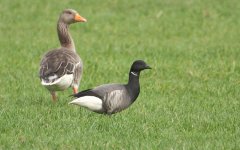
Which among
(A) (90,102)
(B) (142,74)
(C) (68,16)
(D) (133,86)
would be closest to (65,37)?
(C) (68,16)

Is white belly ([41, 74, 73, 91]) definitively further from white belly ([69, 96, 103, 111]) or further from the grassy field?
white belly ([69, 96, 103, 111])

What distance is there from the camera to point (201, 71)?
16000mm

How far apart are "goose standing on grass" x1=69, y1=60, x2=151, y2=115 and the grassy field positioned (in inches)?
8.2

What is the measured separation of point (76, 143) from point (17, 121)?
1.63 meters

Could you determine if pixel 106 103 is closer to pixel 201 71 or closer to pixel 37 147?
pixel 37 147

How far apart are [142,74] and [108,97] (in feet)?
17.4

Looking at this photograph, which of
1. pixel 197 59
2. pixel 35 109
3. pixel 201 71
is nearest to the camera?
pixel 35 109

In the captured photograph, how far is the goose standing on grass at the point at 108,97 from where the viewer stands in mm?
10508

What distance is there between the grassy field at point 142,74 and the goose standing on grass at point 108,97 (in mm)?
209

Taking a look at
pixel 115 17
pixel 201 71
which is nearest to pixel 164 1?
pixel 115 17

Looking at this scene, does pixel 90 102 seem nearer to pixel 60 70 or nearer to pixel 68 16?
pixel 60 70

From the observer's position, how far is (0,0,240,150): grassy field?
975cm

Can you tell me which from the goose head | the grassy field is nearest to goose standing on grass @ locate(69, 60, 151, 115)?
the grassy field

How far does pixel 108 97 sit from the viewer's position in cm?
1070
